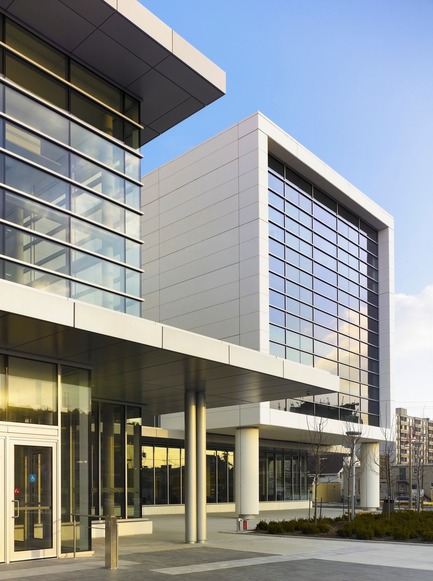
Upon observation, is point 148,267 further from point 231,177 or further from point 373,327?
point 373,327

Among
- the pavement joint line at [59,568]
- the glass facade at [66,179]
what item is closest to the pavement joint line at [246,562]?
the pavement joint line at [59,568]

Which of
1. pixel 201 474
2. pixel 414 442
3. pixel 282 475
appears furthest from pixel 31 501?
pixel 414 442

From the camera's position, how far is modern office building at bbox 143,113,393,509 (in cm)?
3544

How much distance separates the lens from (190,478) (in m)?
20.1

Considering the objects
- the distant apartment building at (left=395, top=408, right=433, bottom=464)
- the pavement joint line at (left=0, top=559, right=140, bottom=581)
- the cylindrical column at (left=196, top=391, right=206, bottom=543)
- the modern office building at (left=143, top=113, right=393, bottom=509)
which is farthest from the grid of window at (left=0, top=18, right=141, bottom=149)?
the distant apartment building at (left=395, top=408, right=433, bottom=464)

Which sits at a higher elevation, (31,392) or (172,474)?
(31,392)

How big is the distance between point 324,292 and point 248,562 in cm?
2673

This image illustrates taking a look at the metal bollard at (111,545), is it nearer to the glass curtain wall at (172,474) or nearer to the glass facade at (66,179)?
the glass facade at (66,179)

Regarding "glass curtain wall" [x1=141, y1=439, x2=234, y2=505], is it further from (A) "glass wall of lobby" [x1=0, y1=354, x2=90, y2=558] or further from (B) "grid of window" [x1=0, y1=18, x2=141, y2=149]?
(B) "grid of window" [x1=0, y1=18, x2=141, y2=149]

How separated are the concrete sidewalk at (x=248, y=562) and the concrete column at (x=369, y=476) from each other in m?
26.1

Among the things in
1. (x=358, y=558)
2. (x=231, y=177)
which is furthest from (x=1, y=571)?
(x=231, y=177)

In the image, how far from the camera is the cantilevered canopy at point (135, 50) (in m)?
16.8

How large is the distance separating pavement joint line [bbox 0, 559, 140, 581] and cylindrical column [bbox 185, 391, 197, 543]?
14.0ft

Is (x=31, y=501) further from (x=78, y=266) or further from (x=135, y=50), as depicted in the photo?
(x=135, y=50)
